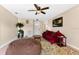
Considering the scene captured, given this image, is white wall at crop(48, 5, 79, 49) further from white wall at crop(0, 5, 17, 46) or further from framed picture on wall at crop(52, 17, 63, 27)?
white wall at crop(0, 5, 17, 46)

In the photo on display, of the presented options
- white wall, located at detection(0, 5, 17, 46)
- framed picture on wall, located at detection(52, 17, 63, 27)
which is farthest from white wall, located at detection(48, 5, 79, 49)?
white wall, located at detection(0, 5, 17, 46)

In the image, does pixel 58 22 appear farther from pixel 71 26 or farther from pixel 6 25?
pixel 6 25

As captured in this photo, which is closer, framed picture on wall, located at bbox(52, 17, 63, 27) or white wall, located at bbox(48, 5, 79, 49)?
white wall, located at bbox(48, 5, 79, 49)

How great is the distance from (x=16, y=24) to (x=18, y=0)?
400 mm

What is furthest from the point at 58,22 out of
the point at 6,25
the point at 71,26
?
the point at 6,25

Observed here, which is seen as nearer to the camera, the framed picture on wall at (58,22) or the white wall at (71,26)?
the white wall at (71,26)

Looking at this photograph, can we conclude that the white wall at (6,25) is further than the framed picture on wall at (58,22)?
No

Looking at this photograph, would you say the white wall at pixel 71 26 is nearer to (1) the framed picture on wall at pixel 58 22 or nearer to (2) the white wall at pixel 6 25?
(1) the framed picture on wall at pixel 58 22

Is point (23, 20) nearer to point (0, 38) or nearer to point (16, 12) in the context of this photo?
point (16, 12)

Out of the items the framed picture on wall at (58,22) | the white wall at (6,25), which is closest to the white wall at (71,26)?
the framed picture on wall at (58,22)
